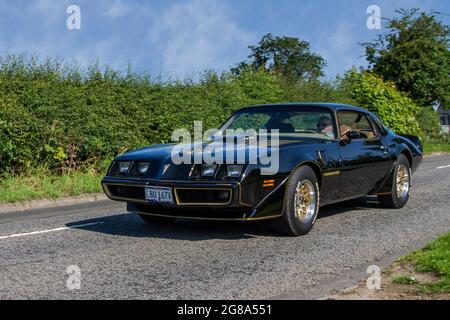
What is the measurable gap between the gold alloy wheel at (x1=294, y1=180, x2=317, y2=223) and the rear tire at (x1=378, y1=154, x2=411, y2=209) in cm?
221

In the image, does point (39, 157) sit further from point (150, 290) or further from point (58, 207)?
point (150, 290)

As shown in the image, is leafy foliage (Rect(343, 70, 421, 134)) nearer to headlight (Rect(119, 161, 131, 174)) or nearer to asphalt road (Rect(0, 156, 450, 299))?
asphalt road (Rect(0, 156, 450, 299))

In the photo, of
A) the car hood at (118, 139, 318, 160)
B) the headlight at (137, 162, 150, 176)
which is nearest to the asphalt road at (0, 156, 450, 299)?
the headlight at (137, 162, 150, 176)

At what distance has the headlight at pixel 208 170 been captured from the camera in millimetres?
5824

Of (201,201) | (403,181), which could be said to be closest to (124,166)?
(201,201)

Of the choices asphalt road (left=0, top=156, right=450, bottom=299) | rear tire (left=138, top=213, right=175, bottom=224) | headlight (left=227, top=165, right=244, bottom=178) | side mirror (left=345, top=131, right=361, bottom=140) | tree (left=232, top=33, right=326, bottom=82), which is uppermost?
tree (left=232, top=33, right=326, bottom=82)

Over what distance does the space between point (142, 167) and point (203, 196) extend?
907 millimetres

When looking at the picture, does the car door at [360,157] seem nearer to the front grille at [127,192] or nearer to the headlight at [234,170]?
the headlight at [234,170]

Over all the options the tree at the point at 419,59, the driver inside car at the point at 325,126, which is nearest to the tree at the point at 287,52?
the tree at the point at 419,59

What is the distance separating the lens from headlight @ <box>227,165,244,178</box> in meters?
5.73

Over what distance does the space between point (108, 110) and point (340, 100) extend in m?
12.2

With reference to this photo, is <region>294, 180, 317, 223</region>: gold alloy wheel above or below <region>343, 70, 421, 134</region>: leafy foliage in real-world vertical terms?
below
